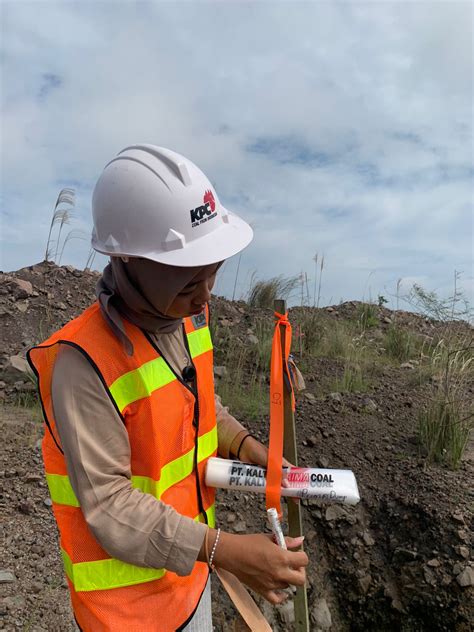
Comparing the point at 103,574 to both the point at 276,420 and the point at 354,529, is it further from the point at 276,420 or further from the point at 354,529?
the point at 354,529

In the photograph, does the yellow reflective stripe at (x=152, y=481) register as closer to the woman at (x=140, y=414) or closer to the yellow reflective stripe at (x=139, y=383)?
the woman at (x=140, y=414)

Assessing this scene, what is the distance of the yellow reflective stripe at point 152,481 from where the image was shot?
54.6 inches

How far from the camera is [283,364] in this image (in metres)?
1.55

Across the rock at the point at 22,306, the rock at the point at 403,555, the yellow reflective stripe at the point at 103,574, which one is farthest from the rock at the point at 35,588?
the rock at the point at 22,306

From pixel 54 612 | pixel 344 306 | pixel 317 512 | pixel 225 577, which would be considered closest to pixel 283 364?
pixel 225 577

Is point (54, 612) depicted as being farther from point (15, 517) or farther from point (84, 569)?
point (84, 569)

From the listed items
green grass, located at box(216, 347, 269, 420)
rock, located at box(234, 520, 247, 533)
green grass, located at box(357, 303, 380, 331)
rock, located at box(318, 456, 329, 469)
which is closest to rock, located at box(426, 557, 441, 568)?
rock, located at box(318, 456, 329, 469)

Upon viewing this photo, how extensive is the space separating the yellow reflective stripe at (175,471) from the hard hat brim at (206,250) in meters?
0.58

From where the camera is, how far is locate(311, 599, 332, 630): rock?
3115 mm

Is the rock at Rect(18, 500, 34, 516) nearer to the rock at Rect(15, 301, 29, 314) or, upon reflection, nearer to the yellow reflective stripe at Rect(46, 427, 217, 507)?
the yellow reflective stripe at Rect(46, 427, 217, 507)

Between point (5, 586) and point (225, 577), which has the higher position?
point (225, 577)

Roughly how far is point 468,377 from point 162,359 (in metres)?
3.37

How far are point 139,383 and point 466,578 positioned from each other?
2.50m

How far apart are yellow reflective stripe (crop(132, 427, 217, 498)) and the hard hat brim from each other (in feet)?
1.90
